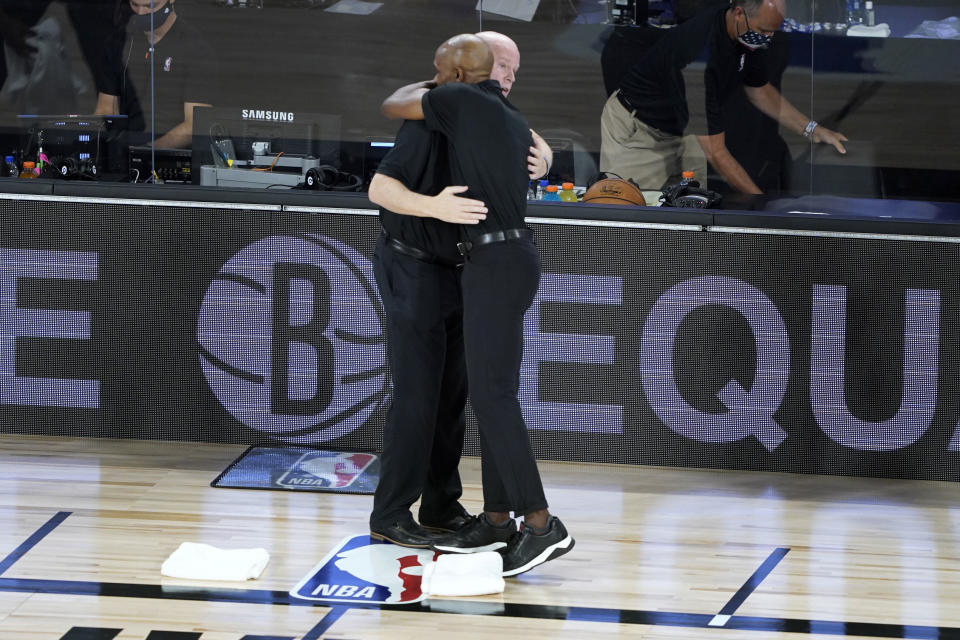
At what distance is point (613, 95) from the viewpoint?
334 inches

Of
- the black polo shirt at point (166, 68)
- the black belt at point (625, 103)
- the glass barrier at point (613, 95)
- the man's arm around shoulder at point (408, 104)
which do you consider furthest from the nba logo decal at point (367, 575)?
the black polo shirt at point (166, 68)

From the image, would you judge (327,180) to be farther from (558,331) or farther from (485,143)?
(485,143)

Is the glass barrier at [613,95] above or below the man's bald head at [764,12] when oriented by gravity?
below

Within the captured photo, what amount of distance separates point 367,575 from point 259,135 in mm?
4399

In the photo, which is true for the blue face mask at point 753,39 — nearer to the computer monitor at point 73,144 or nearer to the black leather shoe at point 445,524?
the computer monitor at point 73,144

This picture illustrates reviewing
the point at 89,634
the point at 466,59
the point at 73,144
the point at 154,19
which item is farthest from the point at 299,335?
the point at 154,19

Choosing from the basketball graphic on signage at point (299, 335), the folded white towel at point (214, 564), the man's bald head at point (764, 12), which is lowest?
the folded white towel at point (214, 564)

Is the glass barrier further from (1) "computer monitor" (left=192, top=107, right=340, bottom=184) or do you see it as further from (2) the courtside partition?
(2) the courtside partition

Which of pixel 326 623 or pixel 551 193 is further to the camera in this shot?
pixel 551 193

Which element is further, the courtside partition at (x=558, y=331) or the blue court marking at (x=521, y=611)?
the courtside partition at (x=558, y=331)

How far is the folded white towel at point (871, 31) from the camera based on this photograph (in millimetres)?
8406

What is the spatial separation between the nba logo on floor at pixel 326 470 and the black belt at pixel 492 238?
1.31 meters

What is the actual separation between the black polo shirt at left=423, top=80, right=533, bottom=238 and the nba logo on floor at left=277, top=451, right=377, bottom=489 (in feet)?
4.58

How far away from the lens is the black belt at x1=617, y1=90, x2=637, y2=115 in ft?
27.2
